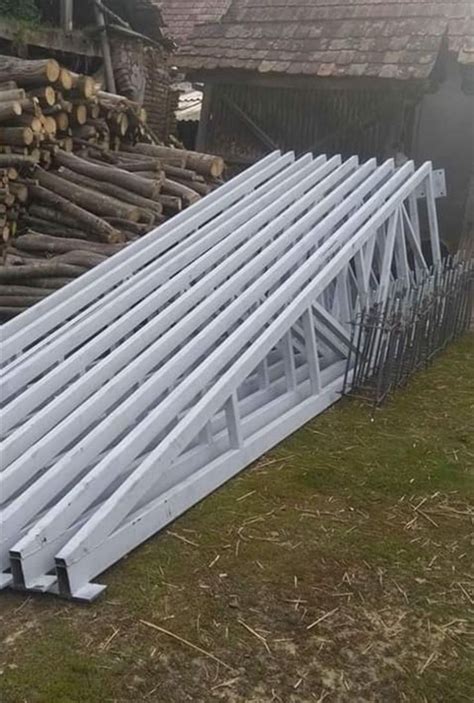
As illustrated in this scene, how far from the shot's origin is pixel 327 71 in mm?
9898

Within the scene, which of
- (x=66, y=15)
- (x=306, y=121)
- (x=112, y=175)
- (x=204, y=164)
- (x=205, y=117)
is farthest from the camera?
(x=66, y=15)

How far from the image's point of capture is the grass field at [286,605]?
2820 mm

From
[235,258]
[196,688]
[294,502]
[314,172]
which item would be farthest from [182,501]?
[314,172]

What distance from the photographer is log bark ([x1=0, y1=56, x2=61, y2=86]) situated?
7703mm

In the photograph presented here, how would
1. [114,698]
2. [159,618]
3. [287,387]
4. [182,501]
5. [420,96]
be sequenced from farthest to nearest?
1. [420,96]
2. [287,387]
3. [182,501]
4. [159,618]
5. [114,698]

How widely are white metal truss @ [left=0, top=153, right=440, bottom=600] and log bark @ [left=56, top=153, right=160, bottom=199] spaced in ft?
3.73

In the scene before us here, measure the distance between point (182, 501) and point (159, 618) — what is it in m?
0.92

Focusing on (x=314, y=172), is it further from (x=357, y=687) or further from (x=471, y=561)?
(x=357, y=687)

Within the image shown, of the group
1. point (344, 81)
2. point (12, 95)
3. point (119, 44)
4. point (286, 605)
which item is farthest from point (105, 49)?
point (286, 605)

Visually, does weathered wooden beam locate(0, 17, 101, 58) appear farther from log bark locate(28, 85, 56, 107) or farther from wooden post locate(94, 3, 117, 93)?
log bark locate(28, 85, 56, 107)

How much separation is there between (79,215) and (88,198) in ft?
0.86

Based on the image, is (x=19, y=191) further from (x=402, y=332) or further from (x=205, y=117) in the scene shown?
(x=205, y=117)

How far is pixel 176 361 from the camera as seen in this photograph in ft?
14.1

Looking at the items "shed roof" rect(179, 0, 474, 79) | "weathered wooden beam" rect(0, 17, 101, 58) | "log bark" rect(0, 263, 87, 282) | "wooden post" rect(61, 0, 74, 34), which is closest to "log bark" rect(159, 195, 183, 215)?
"log bark" rect(0, 263, 87, 282)
